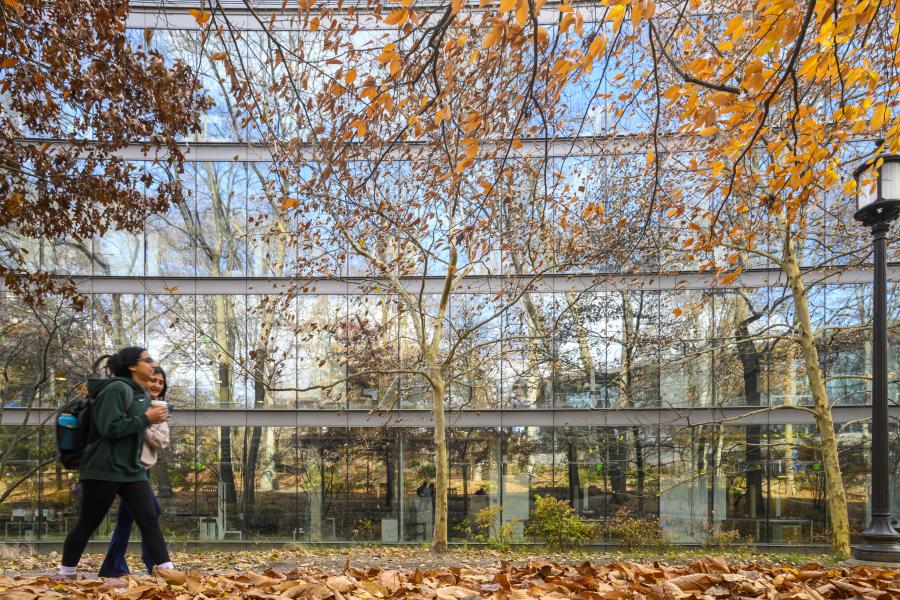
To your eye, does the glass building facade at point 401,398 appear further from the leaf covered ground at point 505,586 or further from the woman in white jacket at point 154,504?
the leaf covered ground at point 505,586

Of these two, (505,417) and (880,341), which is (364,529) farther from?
(880,341)

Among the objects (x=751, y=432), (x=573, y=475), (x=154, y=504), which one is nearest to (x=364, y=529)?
(x=573, y=475)

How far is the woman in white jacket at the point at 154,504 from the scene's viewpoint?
4648 mm

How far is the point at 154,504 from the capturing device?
191 inches

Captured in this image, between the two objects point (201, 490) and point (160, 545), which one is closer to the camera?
point (160, 545)

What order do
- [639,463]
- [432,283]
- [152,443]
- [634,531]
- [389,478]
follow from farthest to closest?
[432,283], [389,478], [639,463], [634,531], [152,443]

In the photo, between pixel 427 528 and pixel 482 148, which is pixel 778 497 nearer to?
pixel 427 528

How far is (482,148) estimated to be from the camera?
1284 cm

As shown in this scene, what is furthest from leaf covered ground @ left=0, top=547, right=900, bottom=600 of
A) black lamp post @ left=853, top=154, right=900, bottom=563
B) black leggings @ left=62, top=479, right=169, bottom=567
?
black lamp post @ left=853, top=154, right=900, bottom=563

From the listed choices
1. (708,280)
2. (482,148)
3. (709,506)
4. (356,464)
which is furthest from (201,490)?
(708,280)

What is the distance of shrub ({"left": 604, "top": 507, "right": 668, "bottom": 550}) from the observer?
1477 cm

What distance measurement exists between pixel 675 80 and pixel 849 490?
1197cm

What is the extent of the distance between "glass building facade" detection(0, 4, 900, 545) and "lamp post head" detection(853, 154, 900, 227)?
9712mm

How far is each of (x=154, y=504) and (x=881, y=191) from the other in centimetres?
721
